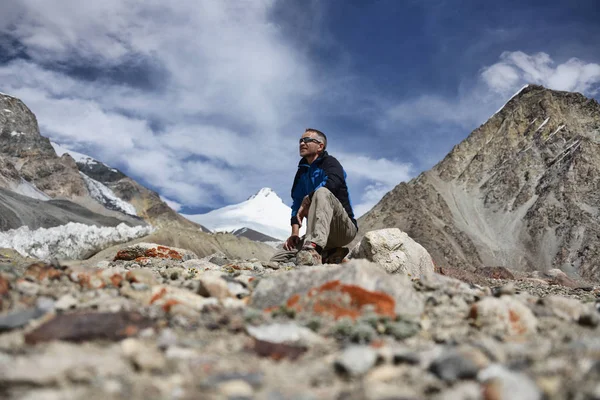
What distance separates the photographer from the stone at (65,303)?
126 inches

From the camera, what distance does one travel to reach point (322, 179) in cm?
737

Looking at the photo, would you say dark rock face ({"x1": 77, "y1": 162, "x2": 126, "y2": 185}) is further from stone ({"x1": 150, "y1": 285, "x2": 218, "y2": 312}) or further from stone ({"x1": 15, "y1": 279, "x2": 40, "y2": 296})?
stone ({"x1": 150, "y1": 285, "x2": 218, "y2": 312})

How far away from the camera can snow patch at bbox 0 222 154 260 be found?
3186cm

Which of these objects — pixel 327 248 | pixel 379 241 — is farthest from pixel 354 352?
pixel 379 241

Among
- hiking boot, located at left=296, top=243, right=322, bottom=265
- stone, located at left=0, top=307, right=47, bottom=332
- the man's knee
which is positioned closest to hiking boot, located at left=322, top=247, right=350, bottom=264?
hiking boot, located at left=296, top=243, right=322, bottom=265

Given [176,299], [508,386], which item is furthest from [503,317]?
[176,299]

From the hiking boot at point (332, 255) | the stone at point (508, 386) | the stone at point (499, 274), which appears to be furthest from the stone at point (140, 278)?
the stone at point (499, 274)

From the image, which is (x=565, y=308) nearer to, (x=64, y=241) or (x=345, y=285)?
(x=345, y=285)

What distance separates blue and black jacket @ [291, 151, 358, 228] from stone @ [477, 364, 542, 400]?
522 centimetres

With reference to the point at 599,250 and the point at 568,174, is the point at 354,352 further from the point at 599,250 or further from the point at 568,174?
the point at 568,174

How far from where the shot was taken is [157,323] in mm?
2943

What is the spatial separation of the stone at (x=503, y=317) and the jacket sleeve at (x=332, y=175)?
398 cm

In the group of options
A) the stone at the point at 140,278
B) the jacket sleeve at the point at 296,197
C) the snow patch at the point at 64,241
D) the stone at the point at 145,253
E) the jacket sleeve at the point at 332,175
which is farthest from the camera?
the snow patch at the point at 64,241

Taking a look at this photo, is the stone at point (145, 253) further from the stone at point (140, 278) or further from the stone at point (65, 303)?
the stone at point (65, 303)
